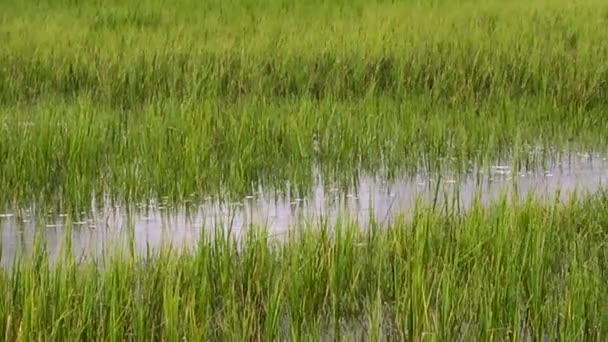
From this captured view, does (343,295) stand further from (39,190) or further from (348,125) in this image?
(348,125)

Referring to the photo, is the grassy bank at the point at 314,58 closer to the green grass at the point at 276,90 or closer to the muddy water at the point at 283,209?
the green grass at the point at 276,90

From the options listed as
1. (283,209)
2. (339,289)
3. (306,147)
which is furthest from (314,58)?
(339,289)

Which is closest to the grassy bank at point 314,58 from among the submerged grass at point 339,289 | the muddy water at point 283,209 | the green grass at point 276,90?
the green grass at point 276,90

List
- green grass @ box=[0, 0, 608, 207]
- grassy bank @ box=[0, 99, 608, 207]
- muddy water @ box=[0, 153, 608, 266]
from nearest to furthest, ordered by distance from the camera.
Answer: muddy water @ box=[0, 153, 608, 266], grassy bank @ box=[0, 99, 608, 207], green grass @ box=[0, 0, 608, 207]

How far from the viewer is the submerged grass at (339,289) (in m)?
2.27

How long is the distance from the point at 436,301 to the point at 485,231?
46cm

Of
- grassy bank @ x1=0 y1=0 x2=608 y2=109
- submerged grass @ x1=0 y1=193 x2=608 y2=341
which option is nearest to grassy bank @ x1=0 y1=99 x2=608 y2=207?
grassy bank @ x1=0 y1=0 x2=608 y2=109

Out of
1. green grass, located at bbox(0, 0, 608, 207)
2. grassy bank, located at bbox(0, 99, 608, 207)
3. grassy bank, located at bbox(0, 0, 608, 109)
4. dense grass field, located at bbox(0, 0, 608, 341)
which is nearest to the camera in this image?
dense grass field, located at bbox(0, 0, 608, 341)

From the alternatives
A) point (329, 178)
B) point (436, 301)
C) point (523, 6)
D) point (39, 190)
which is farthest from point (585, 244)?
point (523, 6)

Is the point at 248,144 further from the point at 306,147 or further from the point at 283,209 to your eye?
the point at 283,209

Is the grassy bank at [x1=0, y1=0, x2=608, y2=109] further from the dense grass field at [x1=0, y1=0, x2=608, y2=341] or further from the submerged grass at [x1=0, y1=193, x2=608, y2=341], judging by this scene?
the submerged grass at [x1=0, y1=193, x2=608, y2=341]

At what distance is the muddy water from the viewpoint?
10.9ft

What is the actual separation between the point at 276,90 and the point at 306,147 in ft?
5.53

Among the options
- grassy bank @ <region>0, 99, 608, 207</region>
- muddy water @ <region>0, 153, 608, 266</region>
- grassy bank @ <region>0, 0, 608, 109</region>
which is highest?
grassy bank @ <region>0, 0, 608, 109</region>
